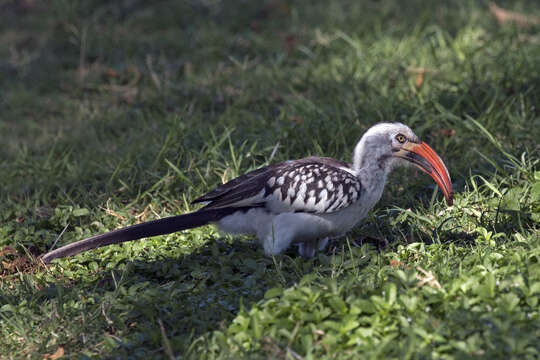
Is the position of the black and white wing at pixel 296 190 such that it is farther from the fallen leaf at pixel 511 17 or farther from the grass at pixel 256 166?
the fallen leaf at pixel 511 17

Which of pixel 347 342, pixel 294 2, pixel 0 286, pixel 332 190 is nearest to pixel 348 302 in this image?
pixel 347 342

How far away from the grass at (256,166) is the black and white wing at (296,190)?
0.31 metres

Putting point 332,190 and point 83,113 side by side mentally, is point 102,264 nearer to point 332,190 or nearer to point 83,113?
point 332,190

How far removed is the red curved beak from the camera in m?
4.57

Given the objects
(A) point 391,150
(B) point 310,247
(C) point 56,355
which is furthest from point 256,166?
(C) point 56,355

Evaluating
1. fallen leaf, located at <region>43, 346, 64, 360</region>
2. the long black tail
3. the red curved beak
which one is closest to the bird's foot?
the long black tail

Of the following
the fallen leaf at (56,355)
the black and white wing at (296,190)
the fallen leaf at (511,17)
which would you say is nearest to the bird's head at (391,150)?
the black and white wing at (296,190)

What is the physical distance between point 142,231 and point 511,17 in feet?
16.9

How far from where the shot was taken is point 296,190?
14.6 ft

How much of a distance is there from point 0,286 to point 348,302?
2.28 metres

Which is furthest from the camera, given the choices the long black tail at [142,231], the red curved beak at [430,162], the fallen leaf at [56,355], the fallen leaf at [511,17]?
the fallen leaf at [511,17]

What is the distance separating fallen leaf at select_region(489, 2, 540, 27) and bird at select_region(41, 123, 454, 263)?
3.64 m

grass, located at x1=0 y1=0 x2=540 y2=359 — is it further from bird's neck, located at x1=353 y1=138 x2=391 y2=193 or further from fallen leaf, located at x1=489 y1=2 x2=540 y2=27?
bird's neck, located at x1=353 y1=138 x2=391 y2=193

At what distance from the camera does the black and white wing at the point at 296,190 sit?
4387 millimetres
